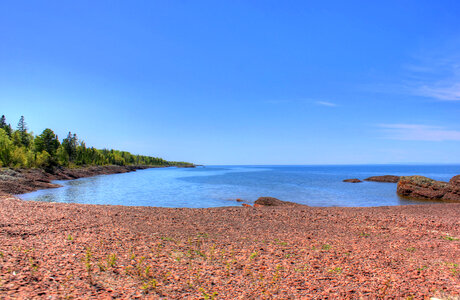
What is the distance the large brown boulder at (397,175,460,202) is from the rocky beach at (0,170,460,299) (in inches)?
1150

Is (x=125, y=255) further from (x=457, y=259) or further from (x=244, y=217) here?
(x=457, y=259)

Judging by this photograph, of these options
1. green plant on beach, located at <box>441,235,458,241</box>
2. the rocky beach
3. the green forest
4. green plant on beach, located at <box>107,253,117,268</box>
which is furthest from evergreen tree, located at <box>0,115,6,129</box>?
green plant on beach, located at <box>441,235,458,241</box>

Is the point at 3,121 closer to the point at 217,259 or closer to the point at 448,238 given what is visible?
the point at 217,259

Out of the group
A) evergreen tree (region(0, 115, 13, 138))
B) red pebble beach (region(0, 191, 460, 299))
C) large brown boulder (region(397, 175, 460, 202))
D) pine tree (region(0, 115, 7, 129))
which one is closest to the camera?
red pebble beach (region(0, 191, 460, 299))

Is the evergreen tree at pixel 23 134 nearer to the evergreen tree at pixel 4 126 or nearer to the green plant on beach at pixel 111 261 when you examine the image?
the evergreen tree at pixel 4 126

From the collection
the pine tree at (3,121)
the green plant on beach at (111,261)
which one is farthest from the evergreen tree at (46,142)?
the green plant on beach at (111,261)

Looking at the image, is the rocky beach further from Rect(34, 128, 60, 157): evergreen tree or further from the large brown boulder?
Rect(34, 128, 60, 157): evergreen tree

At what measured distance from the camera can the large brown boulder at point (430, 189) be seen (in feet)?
125

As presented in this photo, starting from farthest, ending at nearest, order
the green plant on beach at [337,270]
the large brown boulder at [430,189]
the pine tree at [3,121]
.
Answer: the pine tree at [3,121] → the large brown boulder at [430,189] → the green plant on beach at [337,270]

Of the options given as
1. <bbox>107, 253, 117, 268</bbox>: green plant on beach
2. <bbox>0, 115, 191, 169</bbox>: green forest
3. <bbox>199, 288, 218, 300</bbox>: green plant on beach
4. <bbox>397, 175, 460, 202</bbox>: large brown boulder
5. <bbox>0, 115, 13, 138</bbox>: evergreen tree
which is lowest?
<bbox>397, 175, 460, 202</bbox>: large brown boulder

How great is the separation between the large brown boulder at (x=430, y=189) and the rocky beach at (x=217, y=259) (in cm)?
2921

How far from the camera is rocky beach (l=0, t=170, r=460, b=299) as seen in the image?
678cm

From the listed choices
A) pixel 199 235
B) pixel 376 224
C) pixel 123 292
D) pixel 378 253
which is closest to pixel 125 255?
pixel 123 292

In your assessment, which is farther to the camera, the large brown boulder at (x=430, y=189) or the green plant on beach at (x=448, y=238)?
the large brown boulder at (x=430, y=189)
